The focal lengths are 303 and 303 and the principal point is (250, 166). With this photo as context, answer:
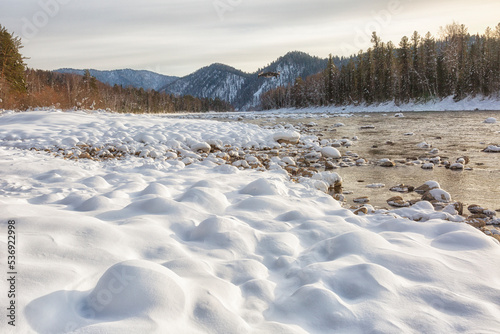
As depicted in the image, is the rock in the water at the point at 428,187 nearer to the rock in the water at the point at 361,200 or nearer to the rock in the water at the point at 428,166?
the rock in the water at the point at 361,200

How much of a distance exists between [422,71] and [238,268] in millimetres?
58519

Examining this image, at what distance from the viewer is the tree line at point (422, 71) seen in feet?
142

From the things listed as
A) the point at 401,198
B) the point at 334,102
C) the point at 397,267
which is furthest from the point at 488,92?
the point at 397,267

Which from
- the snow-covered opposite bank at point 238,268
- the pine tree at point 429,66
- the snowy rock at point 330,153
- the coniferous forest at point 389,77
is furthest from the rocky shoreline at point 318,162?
the pine tree at point 429,66

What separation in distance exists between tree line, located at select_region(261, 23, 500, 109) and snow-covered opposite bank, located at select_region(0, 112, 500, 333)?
159ft

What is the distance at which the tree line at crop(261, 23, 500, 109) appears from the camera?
43156 millimetres

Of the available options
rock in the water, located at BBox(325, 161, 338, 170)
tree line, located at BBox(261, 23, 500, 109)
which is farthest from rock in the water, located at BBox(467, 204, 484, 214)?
tree line, located at BBox(261, 23, 500, 109)

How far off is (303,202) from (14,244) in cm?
324

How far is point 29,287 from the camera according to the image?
166 centimetres

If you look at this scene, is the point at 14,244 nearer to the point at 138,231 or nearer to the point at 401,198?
the point at 138,231

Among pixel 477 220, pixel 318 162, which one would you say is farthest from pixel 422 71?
pixel 477 220

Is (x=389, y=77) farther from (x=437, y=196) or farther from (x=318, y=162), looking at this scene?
(x=437, y=196)

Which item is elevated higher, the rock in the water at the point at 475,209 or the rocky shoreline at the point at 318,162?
the rocky shoreline at the point at 318,162

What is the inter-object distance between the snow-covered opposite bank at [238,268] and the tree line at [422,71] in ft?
159
